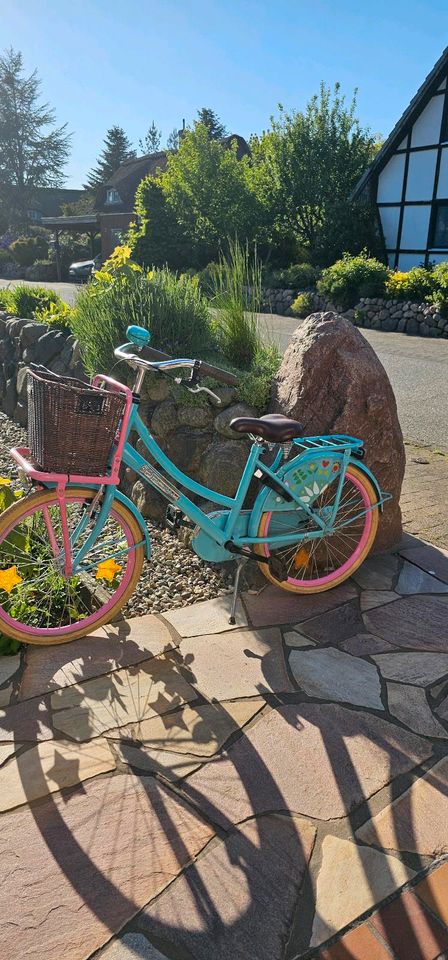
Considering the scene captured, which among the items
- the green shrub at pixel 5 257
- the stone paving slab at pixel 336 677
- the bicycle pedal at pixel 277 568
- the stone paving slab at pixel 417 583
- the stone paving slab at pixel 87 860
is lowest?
the stone paving slab at pixel 87 860

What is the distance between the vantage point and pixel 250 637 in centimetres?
307

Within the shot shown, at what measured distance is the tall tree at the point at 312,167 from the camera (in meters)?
22.4

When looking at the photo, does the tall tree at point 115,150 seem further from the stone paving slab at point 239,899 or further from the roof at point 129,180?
the stone paving slab at point 239,899

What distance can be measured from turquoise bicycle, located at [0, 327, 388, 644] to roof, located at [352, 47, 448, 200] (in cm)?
1893

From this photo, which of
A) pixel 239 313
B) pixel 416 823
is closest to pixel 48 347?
pixel 239 313

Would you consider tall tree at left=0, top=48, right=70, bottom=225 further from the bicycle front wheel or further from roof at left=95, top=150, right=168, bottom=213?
the bicycle front wheel

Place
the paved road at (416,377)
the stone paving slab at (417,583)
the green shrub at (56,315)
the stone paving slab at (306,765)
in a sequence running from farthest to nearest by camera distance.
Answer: the green shrub at (56,315)
the paved road at (416,377)
the stone paving slab at (417,583)
the stone paving slab at (306,765)

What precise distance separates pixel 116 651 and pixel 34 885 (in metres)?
1.15

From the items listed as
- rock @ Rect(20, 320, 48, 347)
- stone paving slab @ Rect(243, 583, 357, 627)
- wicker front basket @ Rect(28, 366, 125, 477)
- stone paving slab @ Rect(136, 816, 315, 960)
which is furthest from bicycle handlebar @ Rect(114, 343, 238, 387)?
rock @ Rect(20, 320, 48, 347)

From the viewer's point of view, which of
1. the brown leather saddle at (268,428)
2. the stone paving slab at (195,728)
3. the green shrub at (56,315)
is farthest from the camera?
the green shrub at (56,315)

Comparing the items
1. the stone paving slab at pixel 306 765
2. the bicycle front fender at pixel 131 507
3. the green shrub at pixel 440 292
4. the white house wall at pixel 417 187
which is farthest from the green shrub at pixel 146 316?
the white house wall at pixel 417 187

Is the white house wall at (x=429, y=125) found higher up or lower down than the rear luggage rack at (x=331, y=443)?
higher up

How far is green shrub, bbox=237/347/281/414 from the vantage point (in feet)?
13.4

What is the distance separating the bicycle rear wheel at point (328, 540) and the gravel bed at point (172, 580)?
0.44m
